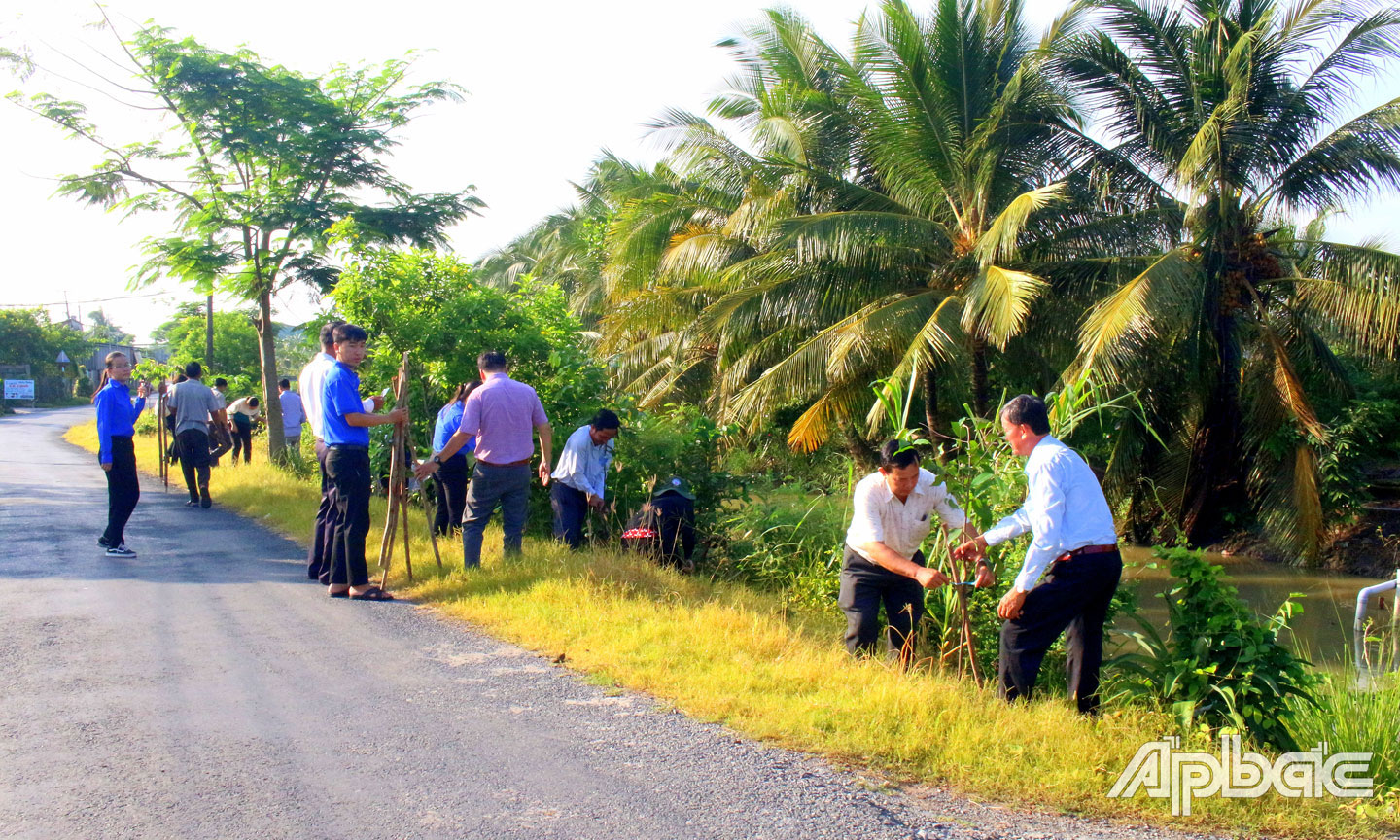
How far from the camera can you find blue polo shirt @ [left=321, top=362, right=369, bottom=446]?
7.32 meters

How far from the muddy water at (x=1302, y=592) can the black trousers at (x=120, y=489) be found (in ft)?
29.2

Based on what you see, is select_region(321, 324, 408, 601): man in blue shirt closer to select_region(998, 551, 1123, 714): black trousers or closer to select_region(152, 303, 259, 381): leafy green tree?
select_region(998, 551, 1123, 714): black trousers

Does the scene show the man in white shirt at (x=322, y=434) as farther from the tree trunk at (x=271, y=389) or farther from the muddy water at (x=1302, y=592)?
the tree trunk at (x=271, y=389)

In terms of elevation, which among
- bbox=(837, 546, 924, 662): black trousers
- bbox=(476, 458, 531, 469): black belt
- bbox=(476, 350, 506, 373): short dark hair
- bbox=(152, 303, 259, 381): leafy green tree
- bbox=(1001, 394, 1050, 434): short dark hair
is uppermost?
bbox=(152, 303, 259, 381): leafy green tree

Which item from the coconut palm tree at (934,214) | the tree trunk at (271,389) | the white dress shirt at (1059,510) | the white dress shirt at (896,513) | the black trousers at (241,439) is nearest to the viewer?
the white dress shirt at (1059,510)

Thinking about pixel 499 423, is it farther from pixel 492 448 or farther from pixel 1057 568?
pixel 1057 568

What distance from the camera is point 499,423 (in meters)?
8.02

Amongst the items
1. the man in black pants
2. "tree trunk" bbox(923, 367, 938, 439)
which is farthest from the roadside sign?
"tree trunk" bbox(923, 367, 938, 439)

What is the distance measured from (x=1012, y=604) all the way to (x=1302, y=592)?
7.62m

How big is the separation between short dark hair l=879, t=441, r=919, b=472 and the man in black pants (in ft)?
30.2

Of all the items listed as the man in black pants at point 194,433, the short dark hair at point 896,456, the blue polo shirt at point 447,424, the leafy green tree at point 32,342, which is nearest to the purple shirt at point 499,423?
the blue polo shirt at point 447,424

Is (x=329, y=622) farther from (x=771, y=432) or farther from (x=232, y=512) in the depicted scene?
(x=771, y=432)

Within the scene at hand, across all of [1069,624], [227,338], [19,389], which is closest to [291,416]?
[1069,624]

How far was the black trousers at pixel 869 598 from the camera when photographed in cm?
632
